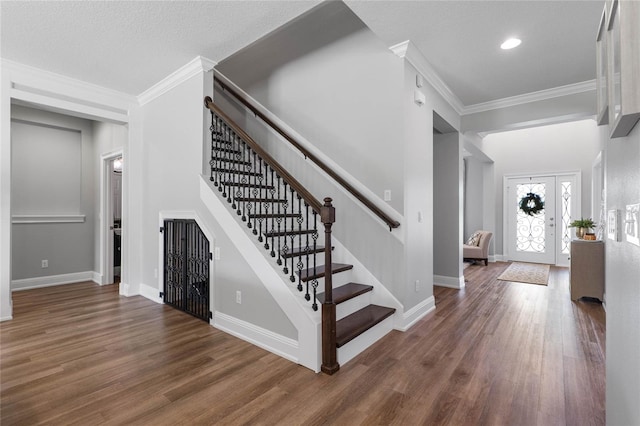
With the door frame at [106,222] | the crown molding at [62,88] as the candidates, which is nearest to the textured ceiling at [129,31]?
the crown molding at [62,88]

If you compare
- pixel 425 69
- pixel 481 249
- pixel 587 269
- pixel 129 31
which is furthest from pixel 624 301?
pixel 481 249

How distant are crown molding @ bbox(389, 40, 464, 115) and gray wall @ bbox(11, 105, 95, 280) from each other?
522 cm

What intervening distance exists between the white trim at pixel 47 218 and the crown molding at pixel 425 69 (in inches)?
213

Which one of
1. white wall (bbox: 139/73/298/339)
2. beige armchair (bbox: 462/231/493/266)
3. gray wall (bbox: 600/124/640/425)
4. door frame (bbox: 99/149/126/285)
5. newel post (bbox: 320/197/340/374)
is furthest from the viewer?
beige armchair (bbox: 462/231/493/266)

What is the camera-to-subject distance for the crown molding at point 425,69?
10.6 feet

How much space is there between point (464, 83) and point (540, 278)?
3.83 meters

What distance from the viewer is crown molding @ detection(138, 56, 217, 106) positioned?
360 centimetres

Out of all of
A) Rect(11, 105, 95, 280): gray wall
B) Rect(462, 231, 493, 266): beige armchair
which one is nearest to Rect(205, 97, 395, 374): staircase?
Rect(11, 105, 95, 280): gray wall

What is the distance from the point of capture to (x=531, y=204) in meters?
7.79

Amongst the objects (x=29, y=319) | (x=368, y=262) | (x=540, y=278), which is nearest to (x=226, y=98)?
(x=368, y=262)

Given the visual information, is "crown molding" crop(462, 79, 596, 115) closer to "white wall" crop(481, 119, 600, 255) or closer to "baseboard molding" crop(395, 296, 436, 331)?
"white wall" crop(481, 119, 600, 255)

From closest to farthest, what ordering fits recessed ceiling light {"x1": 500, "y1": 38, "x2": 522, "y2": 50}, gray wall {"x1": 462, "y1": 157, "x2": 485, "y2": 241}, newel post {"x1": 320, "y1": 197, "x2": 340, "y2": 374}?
1. newel post {"x1": 320, "y1": 197, "x2": 340, "y2": 374}
2. recessed ceiling light {"x1": 500, "y1": 38, "x2": 522, "y2": 50}
3. gray wall {"x1": 462, "y1": 157, "x2": 485, "y2": 241}

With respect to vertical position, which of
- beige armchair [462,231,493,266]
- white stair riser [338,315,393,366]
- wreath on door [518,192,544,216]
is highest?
wreath on door [518,192,544,216]

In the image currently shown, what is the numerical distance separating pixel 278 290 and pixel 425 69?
2905 mm
